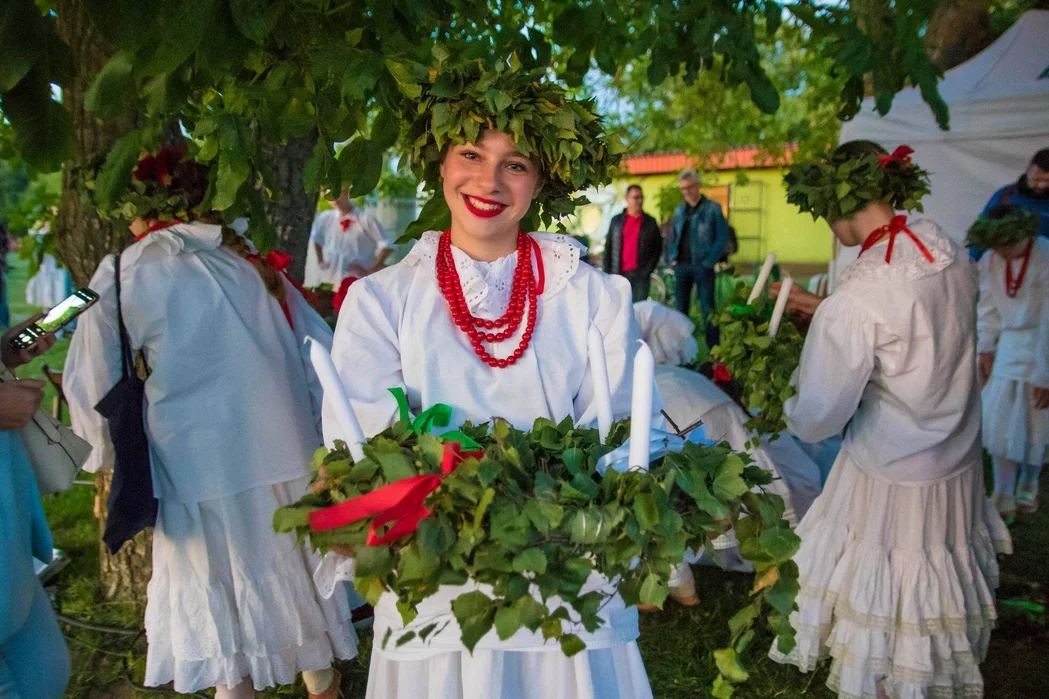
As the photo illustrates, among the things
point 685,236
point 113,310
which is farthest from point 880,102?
point 685,236

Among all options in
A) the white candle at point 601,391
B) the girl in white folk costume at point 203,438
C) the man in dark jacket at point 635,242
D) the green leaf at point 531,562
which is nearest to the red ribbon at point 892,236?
the white candle at point 601,391

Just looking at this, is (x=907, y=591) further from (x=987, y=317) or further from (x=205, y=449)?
(x=987, y=317)

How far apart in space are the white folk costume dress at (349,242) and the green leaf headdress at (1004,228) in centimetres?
636

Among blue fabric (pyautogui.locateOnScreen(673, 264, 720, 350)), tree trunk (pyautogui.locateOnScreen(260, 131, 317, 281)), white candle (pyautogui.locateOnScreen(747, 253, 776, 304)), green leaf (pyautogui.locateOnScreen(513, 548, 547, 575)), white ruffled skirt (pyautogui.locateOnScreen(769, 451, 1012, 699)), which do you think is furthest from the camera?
blue fabric (pyautogui.locateOnScreen(673, 264, 720, 350))

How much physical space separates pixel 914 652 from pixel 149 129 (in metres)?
3.16

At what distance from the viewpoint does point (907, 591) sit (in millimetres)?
3107

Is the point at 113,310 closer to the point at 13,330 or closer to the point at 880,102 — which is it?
the point at 13,330

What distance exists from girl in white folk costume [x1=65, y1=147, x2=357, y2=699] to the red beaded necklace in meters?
4.47

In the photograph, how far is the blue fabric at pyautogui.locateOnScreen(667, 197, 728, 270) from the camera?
34.3 ft

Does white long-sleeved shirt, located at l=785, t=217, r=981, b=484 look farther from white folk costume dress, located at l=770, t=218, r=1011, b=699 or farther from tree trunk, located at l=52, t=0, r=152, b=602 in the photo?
tree trunk, located at l=52, t=0, r=152, b=602

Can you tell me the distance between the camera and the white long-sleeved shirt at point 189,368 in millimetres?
3000

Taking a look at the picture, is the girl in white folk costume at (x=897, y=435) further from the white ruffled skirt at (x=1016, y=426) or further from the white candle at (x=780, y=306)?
the white ruffled skirt at (x=1016, y=426)

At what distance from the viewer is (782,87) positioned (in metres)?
12.4

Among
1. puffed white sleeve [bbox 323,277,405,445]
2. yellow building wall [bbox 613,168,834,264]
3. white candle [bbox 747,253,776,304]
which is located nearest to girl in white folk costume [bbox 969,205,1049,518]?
white candle [bbox 747,253,776,304]
